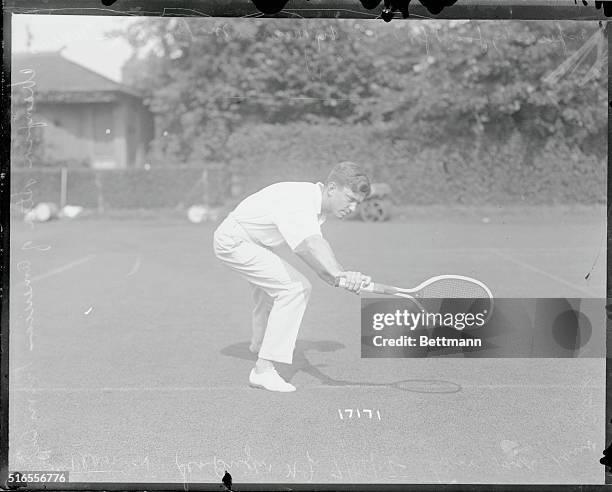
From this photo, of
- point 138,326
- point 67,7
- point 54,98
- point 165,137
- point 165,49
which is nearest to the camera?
point 67,7

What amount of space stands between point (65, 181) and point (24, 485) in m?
15.3

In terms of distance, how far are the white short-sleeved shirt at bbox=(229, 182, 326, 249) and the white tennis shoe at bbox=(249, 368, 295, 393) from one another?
2.40ft

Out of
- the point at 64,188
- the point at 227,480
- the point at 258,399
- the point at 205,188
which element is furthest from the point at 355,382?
the point at 64,188

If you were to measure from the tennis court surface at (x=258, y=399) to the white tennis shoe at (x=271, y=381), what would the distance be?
0.06 meters

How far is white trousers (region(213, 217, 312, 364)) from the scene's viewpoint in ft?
17.2

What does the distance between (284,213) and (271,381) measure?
3.28 feet

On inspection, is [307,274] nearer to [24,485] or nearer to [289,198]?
[289,198]

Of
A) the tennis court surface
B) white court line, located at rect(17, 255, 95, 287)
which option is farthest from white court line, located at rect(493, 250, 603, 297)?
white court line, located at rect(17, 255, 95, 287)

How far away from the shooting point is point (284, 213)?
5082 millimetres

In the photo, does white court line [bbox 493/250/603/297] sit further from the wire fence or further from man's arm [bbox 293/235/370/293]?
man's arm [bbox 293/235/370/293]

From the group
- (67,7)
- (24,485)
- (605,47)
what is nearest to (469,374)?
(605,47)

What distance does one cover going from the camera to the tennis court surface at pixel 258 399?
461 centimetres

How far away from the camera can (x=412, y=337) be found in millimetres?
4645

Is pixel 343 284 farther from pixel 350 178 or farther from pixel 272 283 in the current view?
pixel 272 283
